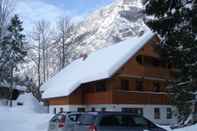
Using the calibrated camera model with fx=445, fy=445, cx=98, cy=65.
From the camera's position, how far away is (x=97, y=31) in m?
126

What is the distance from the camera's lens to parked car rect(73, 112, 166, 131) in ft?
56.8

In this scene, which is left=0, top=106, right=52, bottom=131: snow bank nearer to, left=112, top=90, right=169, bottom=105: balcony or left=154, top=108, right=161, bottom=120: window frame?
left=112, top=90, right=169, bottom=105: balcony

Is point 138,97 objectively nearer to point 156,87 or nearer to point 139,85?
point 139,85

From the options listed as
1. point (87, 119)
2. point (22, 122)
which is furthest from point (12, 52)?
point (87, 119)

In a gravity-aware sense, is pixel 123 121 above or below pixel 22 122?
above

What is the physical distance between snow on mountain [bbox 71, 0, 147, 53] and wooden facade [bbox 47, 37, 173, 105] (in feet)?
148

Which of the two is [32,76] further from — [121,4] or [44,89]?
[121,4]

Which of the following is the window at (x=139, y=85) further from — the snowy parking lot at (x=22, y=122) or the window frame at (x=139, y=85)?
the snowy parking lot at (x=22, y=122)

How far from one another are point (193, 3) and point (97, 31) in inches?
3940

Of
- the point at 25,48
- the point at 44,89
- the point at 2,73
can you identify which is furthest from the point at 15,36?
the point at 44,89

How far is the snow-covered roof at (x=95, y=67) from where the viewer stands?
43.5 m

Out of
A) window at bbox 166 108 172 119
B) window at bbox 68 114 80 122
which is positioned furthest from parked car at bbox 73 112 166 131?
window at bbox 166 108 172 119

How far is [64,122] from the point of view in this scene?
21.4 metres

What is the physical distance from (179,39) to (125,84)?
17.8m
